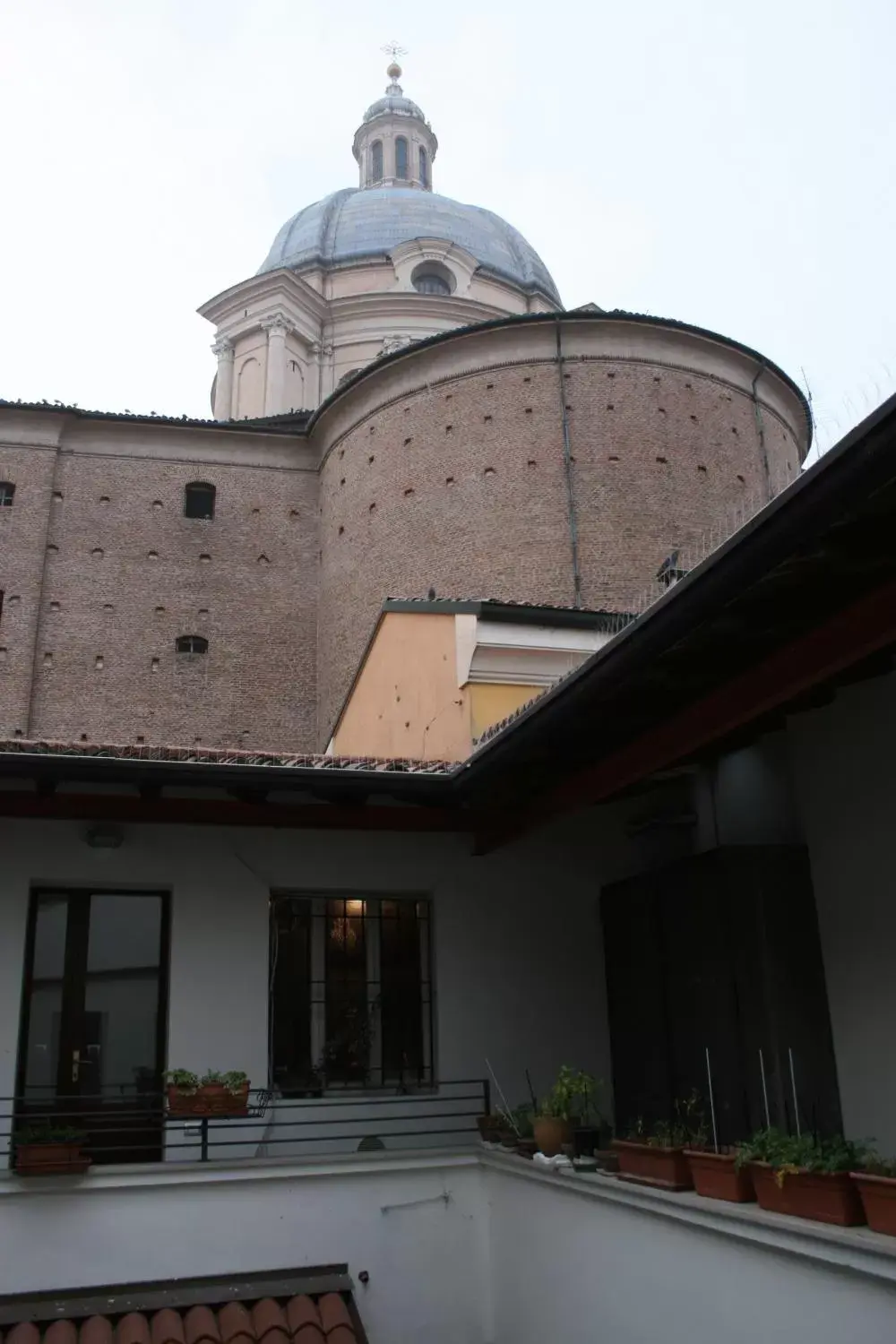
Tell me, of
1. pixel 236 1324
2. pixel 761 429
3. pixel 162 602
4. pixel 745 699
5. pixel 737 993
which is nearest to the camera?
A: pixel 745 699

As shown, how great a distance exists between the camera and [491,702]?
11680 millimetres

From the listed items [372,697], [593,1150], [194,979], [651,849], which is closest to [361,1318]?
[593,1150]

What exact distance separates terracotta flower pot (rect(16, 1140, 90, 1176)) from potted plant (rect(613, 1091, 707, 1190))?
3.22m

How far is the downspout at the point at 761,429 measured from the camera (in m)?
21.6

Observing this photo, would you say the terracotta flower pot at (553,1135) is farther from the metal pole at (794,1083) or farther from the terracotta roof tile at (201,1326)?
the terracotta roof tile at (201,1326)

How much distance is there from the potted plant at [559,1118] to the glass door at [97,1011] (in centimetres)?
271

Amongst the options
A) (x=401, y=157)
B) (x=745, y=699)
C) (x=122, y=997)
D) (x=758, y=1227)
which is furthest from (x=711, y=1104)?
(x=401, y=157)

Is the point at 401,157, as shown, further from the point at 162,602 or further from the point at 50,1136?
the point at 50,1136

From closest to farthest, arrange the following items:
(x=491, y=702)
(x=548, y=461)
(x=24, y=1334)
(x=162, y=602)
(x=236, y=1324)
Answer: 1. (x=24, y=1334)
2. (x=236, y=1324)
3. (x=491, y=702)
4. (x=548, y=461)
5. (x=162, y=602)

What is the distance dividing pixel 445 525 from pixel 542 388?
306cm

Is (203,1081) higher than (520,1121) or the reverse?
higher

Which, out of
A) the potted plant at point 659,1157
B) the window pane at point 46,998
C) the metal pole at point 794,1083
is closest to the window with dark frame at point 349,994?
the window pane at point 46,998

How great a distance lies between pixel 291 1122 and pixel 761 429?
57.1 ft

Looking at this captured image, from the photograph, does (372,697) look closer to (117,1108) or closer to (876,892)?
(117,1108)
